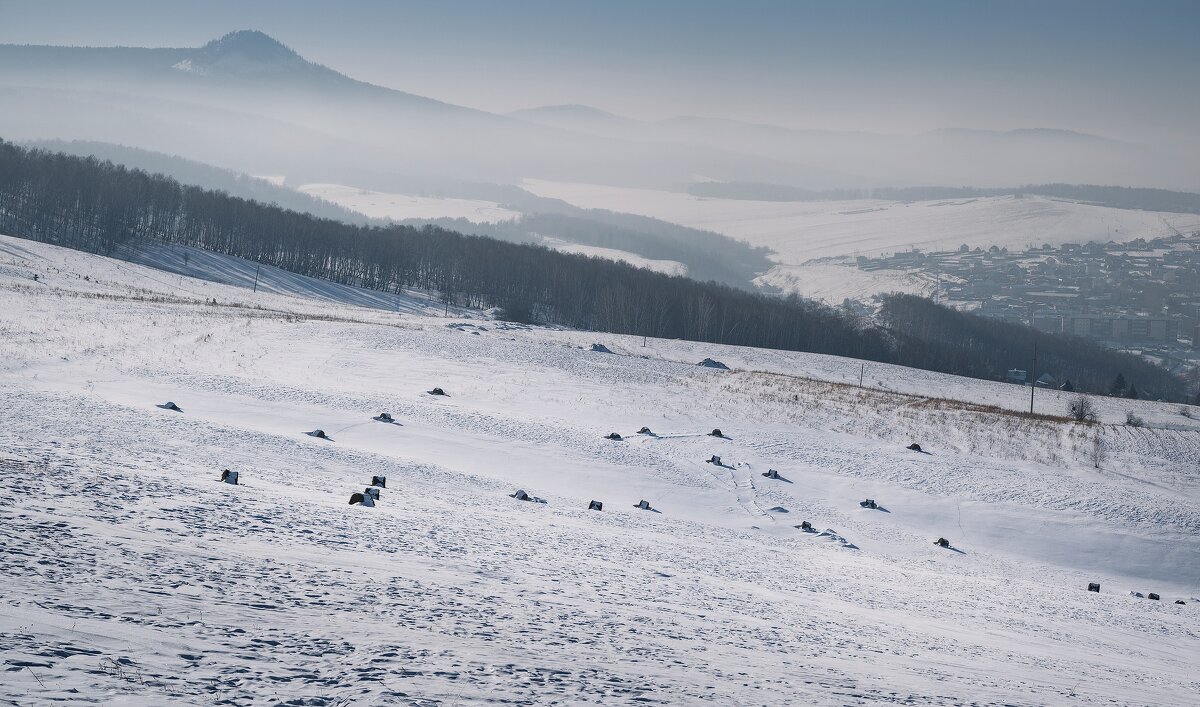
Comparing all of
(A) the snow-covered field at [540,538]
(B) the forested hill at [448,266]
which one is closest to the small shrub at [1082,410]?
(A) the snow-covered field at [540,538]

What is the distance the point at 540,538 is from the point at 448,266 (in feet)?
460

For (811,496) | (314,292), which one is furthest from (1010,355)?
(811,496)

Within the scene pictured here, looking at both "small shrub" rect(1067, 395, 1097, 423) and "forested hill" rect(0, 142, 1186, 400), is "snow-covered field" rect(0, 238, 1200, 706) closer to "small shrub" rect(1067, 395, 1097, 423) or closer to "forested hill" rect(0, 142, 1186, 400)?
"small shrub" rect(1067, 395, 1097, 423)

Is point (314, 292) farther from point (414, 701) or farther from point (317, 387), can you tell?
point (414, 701)

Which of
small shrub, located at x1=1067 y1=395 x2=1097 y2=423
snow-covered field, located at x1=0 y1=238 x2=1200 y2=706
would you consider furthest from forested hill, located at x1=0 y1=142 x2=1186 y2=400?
snow-covered field, located at x1=0 y1=238 x2=1200 y2=706

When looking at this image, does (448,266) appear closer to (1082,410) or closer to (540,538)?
(1082,410)

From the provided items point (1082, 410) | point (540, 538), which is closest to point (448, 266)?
point (1082, 410)

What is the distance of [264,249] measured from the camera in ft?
468

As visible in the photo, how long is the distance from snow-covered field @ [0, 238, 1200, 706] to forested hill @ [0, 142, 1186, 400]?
89.3m

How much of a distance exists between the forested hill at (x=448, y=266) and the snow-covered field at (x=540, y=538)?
8930 cm

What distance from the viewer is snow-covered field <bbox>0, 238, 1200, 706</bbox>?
7.13 meters

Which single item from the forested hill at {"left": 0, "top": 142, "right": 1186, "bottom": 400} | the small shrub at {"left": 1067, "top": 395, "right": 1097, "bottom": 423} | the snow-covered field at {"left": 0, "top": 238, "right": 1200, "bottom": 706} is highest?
the forested hill at {"left": 0, "top": 142, "right": 1186, "bottom": 400}

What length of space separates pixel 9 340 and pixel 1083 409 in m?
66.2

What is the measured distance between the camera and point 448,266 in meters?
150
